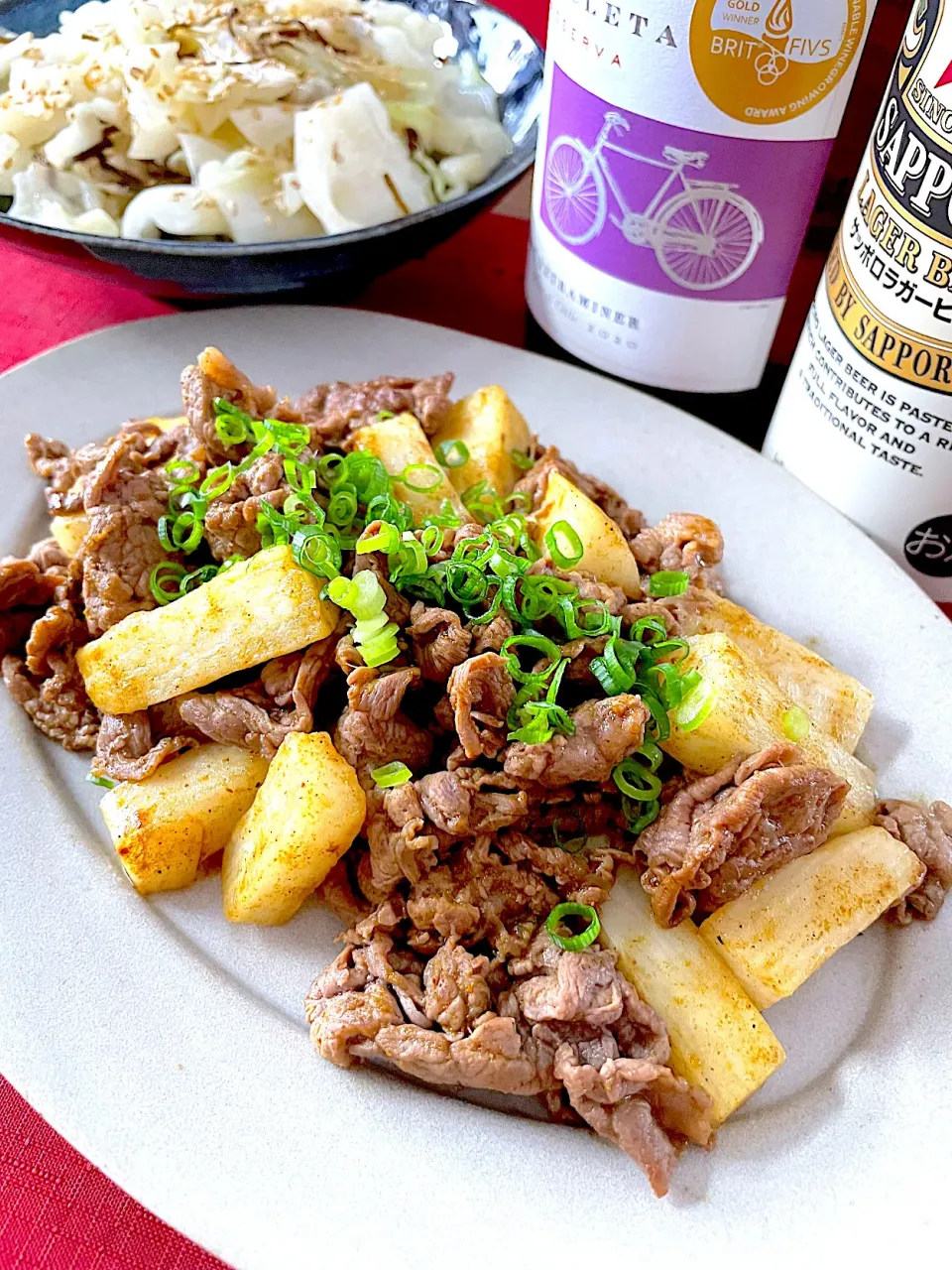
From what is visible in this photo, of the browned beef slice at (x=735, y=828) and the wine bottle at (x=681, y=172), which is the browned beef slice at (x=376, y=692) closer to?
the browned beef slice at (x=735, y=828)

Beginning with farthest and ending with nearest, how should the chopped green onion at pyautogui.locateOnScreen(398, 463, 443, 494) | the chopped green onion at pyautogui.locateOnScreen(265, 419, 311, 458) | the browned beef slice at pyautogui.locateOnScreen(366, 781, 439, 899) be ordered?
the chopped green onion at pyautogui.locateOnScreen(398, 463, 443, 494)
the chopped green onion at pyautogui.locateOnScreen(265, 419, 311, 458)
the browned beef slice at pyautogui.locateOnScreen(366, 781, 439, 899)

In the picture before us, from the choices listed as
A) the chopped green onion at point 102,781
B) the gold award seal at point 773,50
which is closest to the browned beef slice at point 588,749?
the chopped green onion at point 102,781

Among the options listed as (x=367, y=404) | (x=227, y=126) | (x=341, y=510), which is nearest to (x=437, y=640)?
(x=341, y=510)

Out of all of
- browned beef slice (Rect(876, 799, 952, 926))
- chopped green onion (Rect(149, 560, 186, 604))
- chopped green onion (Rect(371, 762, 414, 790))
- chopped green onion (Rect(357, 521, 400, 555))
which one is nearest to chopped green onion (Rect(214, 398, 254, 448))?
chopped green onion (Rect(149, 560, 186, 604))

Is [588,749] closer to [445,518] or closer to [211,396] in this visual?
[445,518]

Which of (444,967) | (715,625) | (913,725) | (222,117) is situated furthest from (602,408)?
(444,967)

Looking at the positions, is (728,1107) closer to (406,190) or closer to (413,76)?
(406,190)

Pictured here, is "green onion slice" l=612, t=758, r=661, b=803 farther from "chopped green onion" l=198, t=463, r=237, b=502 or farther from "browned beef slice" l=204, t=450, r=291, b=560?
"chopped green onion" l=198, t=463, r=237, b=502
